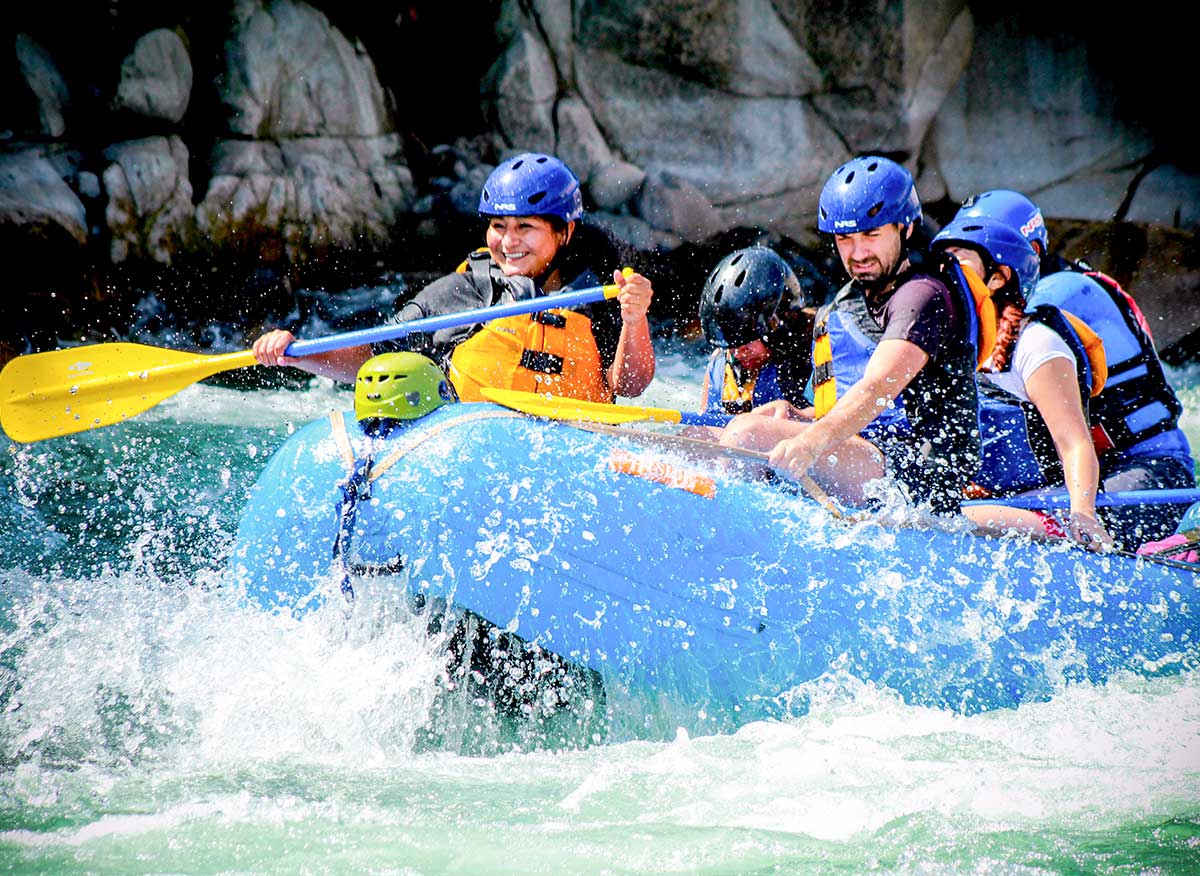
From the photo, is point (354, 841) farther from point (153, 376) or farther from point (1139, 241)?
point (1139, 241)

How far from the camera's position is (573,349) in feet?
12.2

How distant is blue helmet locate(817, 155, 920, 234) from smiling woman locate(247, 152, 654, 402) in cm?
61

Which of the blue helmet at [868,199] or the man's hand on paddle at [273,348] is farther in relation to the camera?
the man's hand on paddle at [273,348]

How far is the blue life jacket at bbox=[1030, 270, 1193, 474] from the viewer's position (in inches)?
152

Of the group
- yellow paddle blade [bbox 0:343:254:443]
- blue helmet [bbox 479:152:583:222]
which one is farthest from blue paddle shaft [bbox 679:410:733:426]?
yellow paddle blade [bbox 0:343:254:443]

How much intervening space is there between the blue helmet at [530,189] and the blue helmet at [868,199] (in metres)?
0.91

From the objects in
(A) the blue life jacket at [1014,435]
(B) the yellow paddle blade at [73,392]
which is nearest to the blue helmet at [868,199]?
(A) the blue life jacket at [1014,435]

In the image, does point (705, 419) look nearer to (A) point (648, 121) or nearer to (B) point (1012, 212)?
(B) point (1012, 212)

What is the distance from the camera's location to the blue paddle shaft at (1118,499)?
338 cm

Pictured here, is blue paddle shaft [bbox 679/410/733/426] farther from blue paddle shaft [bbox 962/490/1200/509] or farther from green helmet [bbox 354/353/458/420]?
green helmet [bbox 354/353/458/420]

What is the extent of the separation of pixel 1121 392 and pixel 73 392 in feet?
11.4

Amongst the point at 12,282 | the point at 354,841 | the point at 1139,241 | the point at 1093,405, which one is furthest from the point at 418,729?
the point at 1139,241

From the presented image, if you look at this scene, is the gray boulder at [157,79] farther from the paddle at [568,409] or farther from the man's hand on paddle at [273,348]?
the paddle at [568,409]

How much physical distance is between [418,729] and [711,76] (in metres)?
6.91
